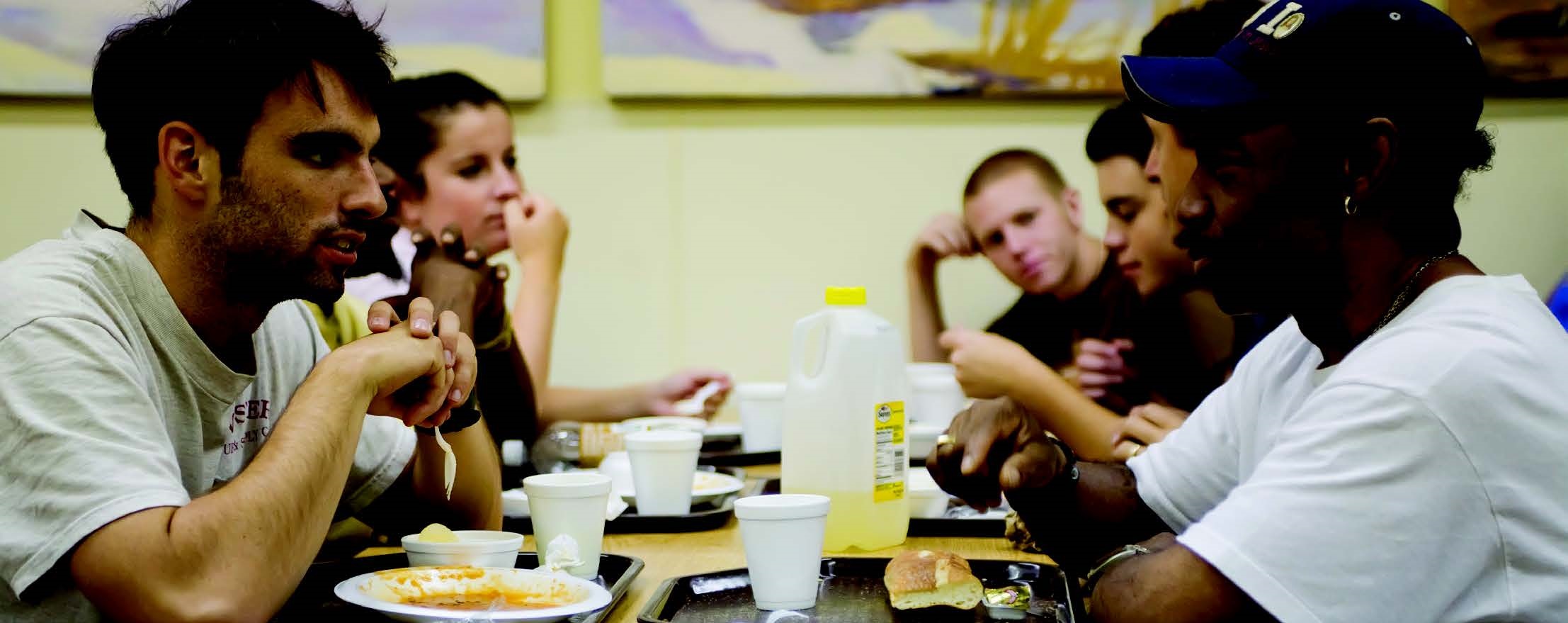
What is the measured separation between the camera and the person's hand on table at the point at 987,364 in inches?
93.3

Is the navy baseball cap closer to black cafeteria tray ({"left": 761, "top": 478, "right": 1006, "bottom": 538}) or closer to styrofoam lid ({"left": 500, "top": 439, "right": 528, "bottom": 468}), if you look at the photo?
black cafeteria tray ({"left": 761, "top": 478, "right": 1006, "bottom": 538})

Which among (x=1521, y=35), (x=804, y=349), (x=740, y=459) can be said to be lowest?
(x=740, y=459)

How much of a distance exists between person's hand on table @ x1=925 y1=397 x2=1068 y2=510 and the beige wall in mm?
2052

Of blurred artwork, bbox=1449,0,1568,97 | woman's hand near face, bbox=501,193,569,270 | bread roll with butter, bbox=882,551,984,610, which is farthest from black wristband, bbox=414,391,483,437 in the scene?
blurred artwork, bbox=1449,0,1568,97

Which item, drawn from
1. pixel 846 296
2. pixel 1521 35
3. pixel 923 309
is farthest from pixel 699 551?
pixel 1521 35

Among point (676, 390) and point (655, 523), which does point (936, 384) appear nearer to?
point (676, 390)

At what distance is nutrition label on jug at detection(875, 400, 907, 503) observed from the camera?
1470 mm

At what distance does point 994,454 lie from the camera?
4.62 feet

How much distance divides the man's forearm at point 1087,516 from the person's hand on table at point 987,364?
86 cm

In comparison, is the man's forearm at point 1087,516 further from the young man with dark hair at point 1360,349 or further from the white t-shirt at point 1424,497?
the white t-shirt at point 1424,497

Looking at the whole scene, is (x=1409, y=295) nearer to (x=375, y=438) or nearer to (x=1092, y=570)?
(x=1092, y=570)

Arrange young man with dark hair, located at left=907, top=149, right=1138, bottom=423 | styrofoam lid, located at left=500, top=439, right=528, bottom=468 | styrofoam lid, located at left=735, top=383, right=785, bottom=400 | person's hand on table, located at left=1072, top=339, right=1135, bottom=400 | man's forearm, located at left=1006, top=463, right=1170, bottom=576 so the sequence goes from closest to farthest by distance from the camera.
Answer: man's forearm, located at left=1006, top=463, right=1170, bottom=576, styrofoam lid, located at left=500, top=439, right=528, bottom=468, styrofoam lid, located at left=735, top=383, right=785, bottom=400, person's hand on table, located at left=1072, top=339, right=1135, bottom=400, young man with dark hair, located at left=907, top=149, right=1138, bottom=423

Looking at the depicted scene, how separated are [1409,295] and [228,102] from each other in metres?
1.13

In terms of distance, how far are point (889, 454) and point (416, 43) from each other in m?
2.37
